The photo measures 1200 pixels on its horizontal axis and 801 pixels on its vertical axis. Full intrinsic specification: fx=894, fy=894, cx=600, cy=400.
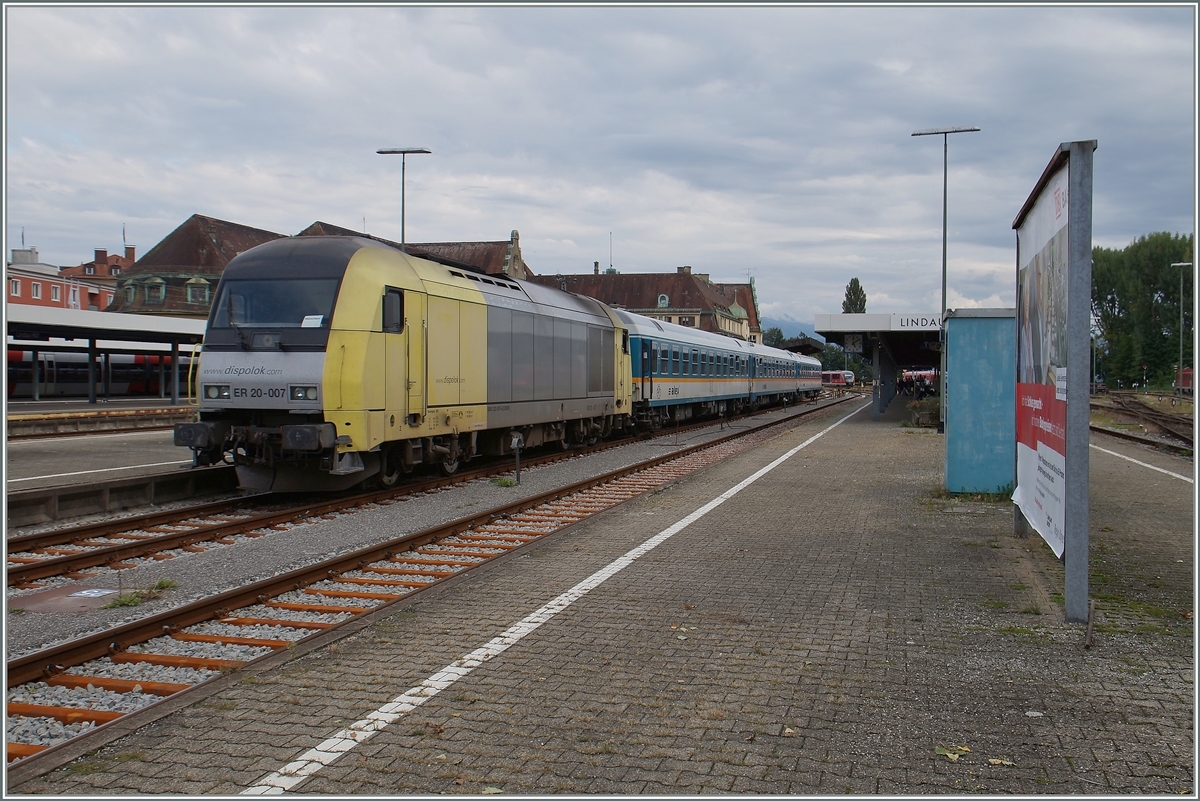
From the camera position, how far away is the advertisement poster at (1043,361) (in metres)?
6.18

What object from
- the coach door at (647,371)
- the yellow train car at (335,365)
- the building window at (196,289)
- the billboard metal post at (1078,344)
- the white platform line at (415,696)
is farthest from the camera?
the building window at (196,289)

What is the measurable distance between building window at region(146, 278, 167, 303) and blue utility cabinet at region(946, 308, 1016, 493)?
2385 inches

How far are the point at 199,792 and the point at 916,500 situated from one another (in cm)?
1036

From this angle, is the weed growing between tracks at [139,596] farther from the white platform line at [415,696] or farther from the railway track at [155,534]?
the white platform line at [415,696]

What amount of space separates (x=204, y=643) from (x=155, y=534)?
14.8ft

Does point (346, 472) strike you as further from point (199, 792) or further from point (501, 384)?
point (199, 792)

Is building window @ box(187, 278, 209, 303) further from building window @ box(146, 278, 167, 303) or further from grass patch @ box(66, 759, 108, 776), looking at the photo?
grass patch @ box(66, 759, 108, 776)

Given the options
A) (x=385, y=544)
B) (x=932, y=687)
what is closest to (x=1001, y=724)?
(x=932, y=687)

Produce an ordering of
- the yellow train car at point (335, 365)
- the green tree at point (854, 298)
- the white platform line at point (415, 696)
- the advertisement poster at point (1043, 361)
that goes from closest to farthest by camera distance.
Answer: the white platform line at point (415, 696), the advertisement poster at point (1043, 361), the yellow train car at point (335, 365), the green tree at point (854, 298)

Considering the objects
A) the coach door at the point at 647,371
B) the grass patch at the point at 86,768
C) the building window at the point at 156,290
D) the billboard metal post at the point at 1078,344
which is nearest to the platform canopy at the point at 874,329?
the coach door at the point at 647,371

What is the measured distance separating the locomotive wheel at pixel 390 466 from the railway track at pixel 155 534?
0.24 meters

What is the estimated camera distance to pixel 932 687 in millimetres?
4820

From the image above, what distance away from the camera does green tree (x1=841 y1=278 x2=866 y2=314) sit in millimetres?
114375

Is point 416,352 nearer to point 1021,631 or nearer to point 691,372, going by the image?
point 1021,631
